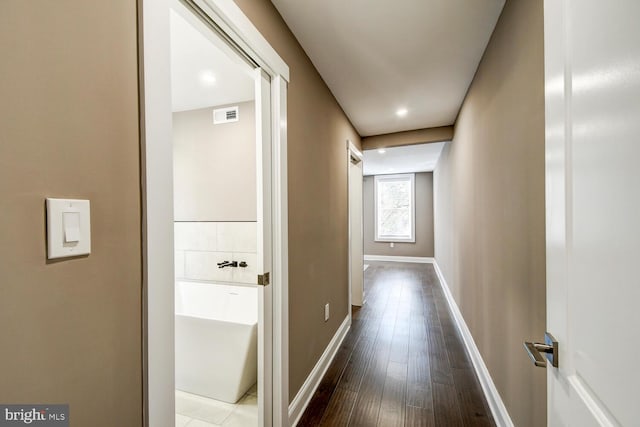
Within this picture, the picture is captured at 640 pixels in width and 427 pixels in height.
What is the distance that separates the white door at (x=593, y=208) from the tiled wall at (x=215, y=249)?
2302mm

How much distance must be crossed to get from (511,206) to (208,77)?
2396 mm

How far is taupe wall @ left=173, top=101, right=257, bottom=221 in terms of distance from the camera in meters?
2.67

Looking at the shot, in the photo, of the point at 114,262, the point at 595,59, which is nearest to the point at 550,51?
the point at 595,59

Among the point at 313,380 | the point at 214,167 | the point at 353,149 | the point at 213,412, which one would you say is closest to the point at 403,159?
the point at 353,149

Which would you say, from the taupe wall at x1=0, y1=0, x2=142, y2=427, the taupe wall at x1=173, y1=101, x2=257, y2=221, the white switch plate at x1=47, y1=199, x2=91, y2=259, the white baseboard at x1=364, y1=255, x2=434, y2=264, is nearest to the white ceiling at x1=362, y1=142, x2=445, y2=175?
the white baseboard at x1=364, y1=255, x2=434, y2=264

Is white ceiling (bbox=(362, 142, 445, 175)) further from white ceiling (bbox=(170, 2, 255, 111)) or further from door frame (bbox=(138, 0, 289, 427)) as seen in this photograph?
door frame (bbox=(138, 0, 289, 427))

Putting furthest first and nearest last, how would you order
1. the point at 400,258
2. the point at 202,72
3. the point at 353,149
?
the point at 400,258, the point at 353,149, the point at 202,72

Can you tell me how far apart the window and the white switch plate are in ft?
24.4

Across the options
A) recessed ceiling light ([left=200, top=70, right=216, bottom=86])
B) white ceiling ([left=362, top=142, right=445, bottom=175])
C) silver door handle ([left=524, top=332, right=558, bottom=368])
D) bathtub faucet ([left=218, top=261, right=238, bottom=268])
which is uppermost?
recessed ceiling light ([left=200, top=70, right=216, bottom=86])

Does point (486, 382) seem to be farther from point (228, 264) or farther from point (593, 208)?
point (228, 264)

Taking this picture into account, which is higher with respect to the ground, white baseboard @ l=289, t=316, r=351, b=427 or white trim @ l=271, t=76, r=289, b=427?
white trim @ l=271, t=76, r=289, b=427

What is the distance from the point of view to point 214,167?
9.15 ft

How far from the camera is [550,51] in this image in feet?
2.43

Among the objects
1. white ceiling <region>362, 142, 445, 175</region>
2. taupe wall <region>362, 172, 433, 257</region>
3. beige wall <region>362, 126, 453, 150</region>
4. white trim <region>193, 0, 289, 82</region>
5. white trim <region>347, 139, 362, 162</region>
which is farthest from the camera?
taupe wall <region>362, 172, 433, 257</region>
